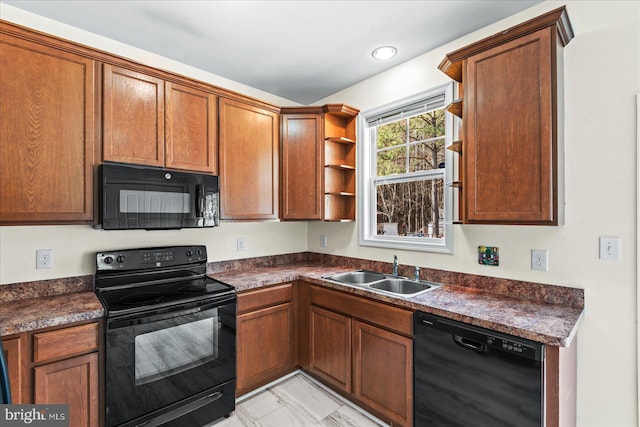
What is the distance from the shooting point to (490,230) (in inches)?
84.0

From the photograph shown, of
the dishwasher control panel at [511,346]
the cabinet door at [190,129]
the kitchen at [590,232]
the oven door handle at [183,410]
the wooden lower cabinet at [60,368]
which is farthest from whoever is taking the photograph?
the cabinet door at [190,129]

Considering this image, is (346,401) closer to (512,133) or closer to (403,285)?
(403,285)

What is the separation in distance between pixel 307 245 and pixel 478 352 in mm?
2234

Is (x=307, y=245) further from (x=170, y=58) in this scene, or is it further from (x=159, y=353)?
(x=170, y=58)

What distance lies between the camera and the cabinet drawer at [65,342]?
158cm

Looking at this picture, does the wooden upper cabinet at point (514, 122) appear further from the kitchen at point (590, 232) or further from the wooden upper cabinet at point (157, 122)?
the wooden upper cabinet at point (157, 122)

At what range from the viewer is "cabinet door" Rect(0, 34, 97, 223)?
170cm

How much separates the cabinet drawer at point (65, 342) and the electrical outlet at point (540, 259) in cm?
257

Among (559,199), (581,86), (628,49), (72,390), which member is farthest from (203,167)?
(628,49)

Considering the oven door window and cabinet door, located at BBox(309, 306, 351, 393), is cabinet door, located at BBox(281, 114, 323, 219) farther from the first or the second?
the oven door window

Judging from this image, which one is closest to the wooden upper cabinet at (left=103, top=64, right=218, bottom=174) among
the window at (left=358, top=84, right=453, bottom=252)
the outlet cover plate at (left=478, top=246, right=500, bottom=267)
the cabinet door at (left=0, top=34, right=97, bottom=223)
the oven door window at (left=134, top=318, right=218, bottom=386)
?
the cabinet door at (left=0, top=34, right=97, bottom=223)

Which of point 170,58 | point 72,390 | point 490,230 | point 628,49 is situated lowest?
point 72,390

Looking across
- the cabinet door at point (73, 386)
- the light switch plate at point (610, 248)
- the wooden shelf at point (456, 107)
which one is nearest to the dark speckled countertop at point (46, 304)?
the cabinet door at point (73, 386)

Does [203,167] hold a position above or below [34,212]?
above
